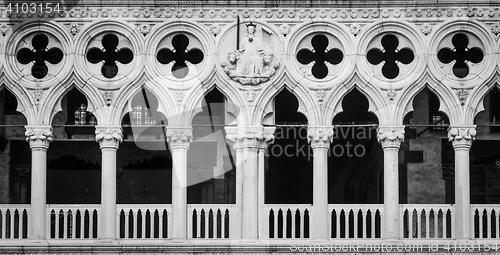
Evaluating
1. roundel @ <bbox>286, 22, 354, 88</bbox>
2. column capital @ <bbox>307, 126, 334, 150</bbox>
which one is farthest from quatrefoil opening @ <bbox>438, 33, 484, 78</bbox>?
column capital @ <bbox>307, 126, 334, 150</bbox>

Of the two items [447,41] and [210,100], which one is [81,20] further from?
[447,41]

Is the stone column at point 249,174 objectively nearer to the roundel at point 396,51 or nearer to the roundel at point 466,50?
the roundel at point 396,51

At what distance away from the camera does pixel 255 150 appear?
2962 centimetres

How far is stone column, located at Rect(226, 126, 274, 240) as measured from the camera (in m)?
29.4

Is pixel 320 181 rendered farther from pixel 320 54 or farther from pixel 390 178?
pixel 320 54

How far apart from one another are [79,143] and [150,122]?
1.93 meters

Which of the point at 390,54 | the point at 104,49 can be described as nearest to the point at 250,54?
the point at 104,49

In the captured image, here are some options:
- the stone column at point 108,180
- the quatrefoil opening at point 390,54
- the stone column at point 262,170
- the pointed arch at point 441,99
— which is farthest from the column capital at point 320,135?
the stone column at point 108,180

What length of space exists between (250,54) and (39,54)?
4927mm

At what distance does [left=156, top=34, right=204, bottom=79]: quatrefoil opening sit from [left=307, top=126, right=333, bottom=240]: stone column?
306 cm

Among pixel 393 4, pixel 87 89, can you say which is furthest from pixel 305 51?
pixel 87 89

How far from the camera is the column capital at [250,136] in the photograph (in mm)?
29578

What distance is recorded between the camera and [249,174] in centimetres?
2953

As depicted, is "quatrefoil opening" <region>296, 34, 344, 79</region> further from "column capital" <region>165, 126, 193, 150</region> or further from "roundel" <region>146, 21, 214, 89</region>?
"column capital" <region>165, 126, 193, 150</region>
